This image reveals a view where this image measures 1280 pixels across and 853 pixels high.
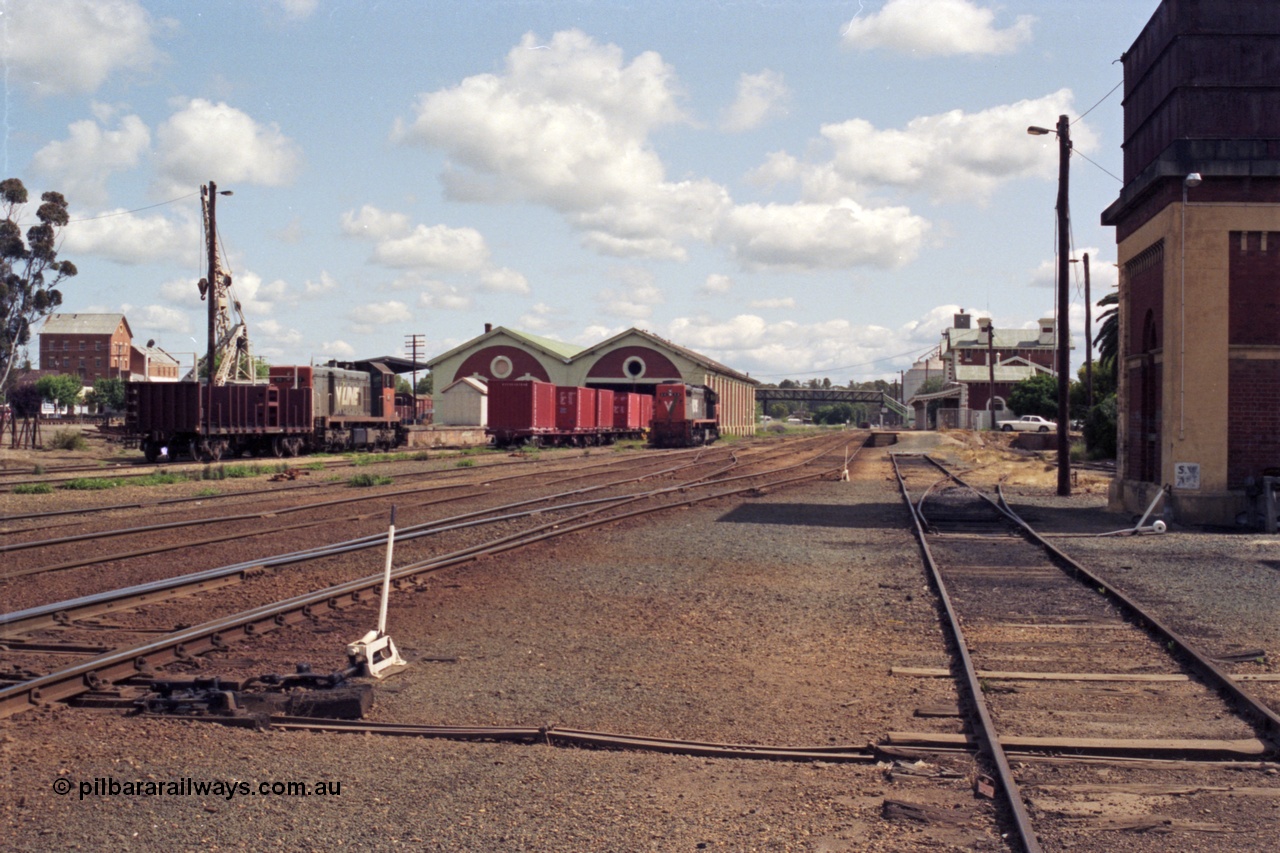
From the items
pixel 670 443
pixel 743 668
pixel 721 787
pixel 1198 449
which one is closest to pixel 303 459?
pixel 670 443

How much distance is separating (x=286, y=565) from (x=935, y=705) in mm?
7716

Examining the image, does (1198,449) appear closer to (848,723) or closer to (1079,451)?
(848,723)

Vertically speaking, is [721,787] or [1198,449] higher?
[1198,449]

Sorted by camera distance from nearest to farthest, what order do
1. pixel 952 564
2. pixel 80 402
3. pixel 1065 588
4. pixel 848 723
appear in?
pixel 848 723
pixel 1065 588
pixel 952 564
pixel 80 402

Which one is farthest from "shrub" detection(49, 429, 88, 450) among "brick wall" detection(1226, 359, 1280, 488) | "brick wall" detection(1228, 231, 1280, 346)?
"brick wall" detection(1228, 231, 1280, 346)

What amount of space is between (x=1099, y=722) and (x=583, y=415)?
46.0 meters

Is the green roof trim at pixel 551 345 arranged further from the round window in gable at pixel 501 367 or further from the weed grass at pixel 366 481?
the weed grass at pixel 366 481

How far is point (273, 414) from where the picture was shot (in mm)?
35062

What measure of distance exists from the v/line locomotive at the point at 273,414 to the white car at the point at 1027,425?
44.9m

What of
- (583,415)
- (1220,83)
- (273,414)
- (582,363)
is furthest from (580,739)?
(582,363)

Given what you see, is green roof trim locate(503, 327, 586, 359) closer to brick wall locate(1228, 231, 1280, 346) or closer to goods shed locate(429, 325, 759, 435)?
goods shed locate(429, 325, 759, 435)

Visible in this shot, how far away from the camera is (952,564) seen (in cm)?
1310

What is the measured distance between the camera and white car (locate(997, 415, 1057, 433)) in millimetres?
72125

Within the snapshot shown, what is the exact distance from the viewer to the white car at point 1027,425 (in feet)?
237
